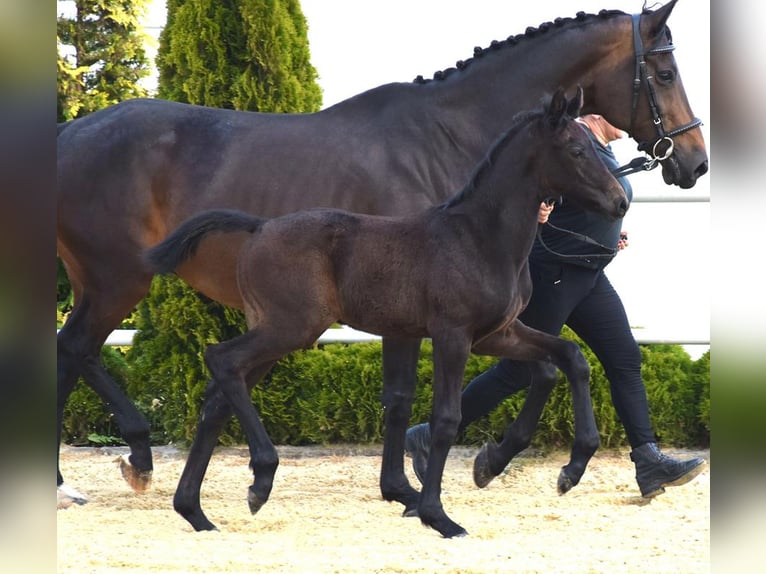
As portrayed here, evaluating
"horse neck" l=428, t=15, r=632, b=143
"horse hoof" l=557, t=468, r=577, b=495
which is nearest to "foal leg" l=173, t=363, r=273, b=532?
"horse hoof" l=557, t=468, r=577, b=495

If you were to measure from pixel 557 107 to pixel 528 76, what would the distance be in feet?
3.12

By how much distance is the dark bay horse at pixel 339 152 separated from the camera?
15.7 feet

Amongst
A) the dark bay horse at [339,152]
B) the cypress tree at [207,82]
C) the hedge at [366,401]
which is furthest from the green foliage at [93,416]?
the dark bay horse at [339,152]

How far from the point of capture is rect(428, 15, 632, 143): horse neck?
4.84m

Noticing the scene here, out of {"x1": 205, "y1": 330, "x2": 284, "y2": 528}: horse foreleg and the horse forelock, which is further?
the horse forelock

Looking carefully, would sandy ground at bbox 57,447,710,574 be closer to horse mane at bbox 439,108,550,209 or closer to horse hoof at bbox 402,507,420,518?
horse hoof at bbox 402,507,420,518

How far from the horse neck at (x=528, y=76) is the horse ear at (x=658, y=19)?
0.34 feet

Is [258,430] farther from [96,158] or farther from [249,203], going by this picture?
[96,158]

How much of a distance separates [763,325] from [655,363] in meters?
5.35

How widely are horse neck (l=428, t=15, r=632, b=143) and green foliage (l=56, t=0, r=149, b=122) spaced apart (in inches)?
145

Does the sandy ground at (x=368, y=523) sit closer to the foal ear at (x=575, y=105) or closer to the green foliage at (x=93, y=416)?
the green foliage at (x=93, y=416)

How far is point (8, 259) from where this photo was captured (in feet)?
4.28

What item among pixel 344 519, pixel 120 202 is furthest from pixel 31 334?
pixel 120 202

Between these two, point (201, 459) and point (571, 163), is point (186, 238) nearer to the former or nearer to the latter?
point (201, 459)
